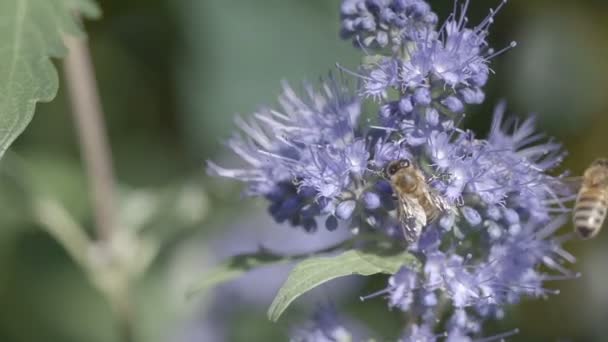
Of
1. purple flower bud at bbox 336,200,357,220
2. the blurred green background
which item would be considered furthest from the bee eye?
the blurred green background

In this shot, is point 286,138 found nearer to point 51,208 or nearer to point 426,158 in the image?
point 426,158

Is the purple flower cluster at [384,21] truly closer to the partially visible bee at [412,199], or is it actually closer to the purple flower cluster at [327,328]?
the partially visible bee at [412,199]

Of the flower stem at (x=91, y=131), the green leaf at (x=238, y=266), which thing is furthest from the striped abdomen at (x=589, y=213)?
A: the flower stem at (x=91, y=131)

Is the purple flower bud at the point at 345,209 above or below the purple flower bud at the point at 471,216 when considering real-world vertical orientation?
below

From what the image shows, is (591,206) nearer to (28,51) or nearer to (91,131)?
(28,51)

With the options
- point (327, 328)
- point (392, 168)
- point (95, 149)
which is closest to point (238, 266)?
point (327, 328)

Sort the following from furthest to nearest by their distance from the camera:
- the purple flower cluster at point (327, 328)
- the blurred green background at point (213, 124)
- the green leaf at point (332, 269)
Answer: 1. the blurred green background at point (213, 124)
2. the purple flower cluster at point (327, 328)
3. the green leaf at point (332, 269)

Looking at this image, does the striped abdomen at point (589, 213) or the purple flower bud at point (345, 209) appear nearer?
the purple flower bud at point (345, 209)

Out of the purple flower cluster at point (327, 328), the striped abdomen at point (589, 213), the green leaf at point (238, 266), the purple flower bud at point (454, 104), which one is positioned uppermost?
the purple flower bud at point (454, 104)
